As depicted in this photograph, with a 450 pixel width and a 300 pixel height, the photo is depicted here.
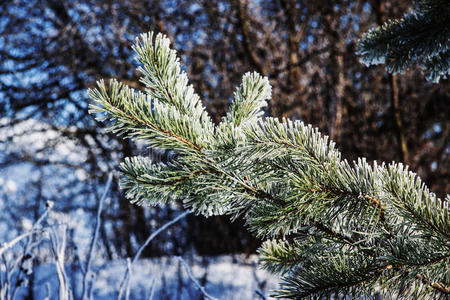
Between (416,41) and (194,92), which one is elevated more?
(194,92)

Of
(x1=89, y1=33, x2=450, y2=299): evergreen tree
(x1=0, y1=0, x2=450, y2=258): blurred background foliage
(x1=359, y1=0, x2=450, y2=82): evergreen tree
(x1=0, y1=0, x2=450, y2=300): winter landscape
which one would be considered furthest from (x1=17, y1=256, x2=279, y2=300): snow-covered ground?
(x1=89, y1=33, x2=450, y2=299): evergreen tree

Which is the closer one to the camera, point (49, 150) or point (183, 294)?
point (183, 294)

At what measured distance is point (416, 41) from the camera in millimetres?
794

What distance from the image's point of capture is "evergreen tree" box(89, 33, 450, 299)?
1.40ft

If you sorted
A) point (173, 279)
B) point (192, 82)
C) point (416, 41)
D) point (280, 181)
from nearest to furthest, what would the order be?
point (280, 181)
point (416, 41)
point (173, 279)
point (192, 82)

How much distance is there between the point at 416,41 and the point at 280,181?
1.85 ft

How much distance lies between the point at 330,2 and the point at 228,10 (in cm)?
75

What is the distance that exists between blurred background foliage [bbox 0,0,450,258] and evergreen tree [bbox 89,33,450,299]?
1.89 m

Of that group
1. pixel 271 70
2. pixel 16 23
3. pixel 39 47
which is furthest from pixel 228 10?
pixel 16 23

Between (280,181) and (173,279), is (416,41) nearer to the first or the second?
(280,181)

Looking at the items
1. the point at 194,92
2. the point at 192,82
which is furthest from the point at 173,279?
the point at 192,82

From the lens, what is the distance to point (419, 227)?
1.55 ft

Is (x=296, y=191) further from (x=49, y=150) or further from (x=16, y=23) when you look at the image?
(x=16, y=23)

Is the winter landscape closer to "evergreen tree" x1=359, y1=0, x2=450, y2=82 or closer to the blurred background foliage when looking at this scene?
→ the blurred background foliage
